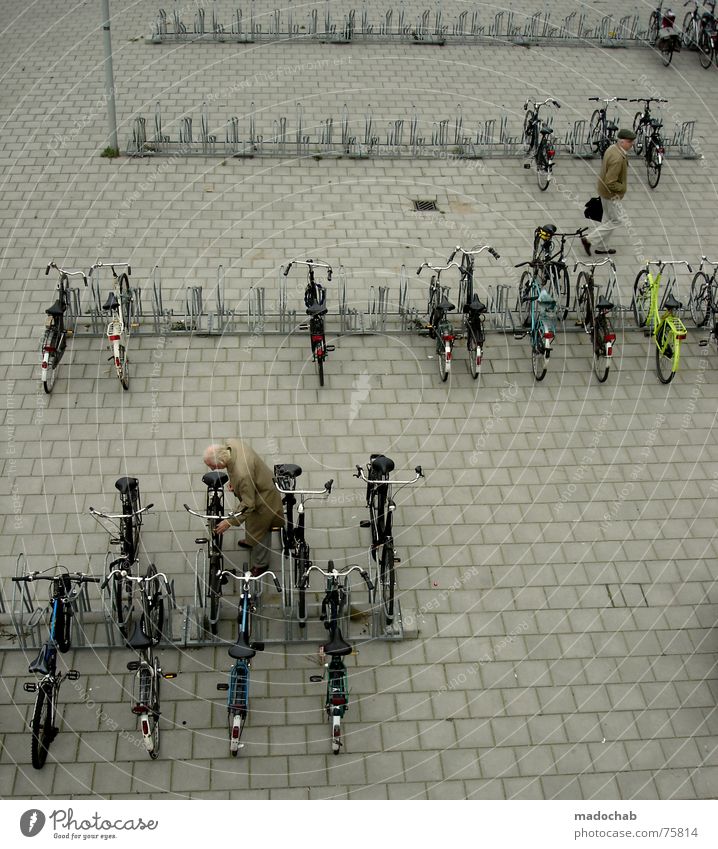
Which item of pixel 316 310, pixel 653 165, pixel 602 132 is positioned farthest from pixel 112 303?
pixel 602 132

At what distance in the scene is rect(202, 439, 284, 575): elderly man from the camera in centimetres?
1010

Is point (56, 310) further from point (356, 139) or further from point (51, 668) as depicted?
point (356, 139)

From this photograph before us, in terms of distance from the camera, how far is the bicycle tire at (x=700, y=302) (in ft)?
46.7

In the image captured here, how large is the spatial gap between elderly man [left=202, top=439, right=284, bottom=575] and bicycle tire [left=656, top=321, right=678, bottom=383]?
556cm

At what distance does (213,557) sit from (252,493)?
2.49 ft

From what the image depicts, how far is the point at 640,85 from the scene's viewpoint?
67.3ft

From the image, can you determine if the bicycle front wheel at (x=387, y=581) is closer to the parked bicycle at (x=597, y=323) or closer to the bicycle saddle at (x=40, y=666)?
the bicycle saddle at (x=40, y=666)

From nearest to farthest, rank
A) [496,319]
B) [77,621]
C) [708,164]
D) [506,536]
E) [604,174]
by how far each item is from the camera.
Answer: [77,621]
[506,536]
[496,319]
[604,174]
[708,164]

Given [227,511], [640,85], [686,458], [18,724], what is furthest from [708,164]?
[18,724]

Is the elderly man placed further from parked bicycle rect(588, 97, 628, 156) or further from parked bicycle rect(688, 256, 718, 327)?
parked bicycle rect(588, 97, 628, 156)

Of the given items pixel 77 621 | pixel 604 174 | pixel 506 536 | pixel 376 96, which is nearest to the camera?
pixel 77 621

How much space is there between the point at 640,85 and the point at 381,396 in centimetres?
1084

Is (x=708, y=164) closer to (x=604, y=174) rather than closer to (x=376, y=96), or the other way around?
(x=604, y=174)

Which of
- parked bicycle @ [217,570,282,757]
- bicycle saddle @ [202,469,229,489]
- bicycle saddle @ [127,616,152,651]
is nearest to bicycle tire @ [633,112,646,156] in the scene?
bicycle saddle @ [202,469,229,489]
